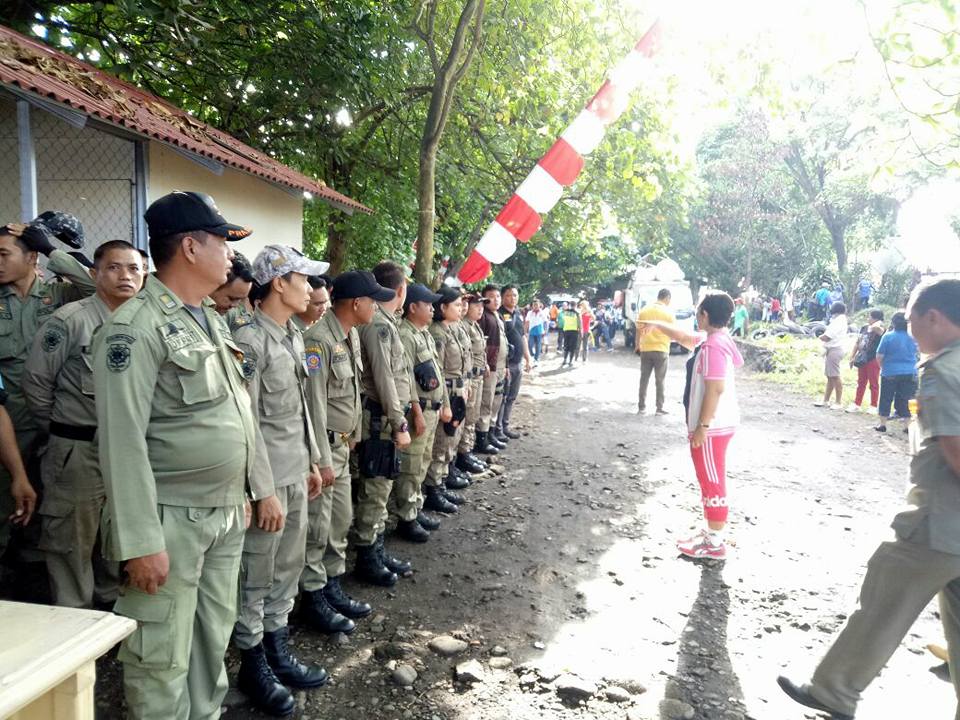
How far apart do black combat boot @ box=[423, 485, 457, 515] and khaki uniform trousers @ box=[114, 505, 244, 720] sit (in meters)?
3.08

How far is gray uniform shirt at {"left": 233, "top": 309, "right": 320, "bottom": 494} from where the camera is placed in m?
2.64

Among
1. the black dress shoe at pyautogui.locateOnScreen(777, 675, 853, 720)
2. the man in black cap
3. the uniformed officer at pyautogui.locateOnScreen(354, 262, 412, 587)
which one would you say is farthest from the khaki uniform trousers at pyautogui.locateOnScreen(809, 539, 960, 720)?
the uniformed officer at pyautogui.locateOnScreen(354, 262, 412, 587)

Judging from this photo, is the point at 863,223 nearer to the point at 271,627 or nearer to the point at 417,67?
the point at 417,67

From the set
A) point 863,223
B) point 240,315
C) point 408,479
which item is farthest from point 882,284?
point 240,315

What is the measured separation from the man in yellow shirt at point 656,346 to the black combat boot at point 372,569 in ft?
18.9

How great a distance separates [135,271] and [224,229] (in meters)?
1.29

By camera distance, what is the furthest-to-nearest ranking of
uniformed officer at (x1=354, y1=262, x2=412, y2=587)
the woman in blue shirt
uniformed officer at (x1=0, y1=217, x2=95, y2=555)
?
the woman in blue shirt < uniformed officer at (x1=354, y1=262, x2=412, y2=587) < uniformed officer at (x1=0, y1=217, x2=95, y2=555)

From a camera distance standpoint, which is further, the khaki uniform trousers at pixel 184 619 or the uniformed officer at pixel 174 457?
the khaki uniform trousers at pixel 184 619

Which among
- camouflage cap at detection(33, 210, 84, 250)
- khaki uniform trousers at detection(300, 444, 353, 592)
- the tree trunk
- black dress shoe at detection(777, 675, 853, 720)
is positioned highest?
the tree trunk

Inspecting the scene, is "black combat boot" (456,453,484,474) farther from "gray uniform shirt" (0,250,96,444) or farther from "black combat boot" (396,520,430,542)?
"gray uniform shirt" (0,250,96,444)

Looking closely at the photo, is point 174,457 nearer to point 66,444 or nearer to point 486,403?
point 66,444

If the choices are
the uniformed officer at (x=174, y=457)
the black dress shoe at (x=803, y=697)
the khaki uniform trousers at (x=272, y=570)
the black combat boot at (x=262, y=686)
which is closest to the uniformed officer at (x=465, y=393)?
the khaki uniform trousers at (x=272, y=570)

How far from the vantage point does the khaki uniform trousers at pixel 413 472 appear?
4402mm

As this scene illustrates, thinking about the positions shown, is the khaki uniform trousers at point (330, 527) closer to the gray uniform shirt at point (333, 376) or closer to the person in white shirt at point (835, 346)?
the gray uniform shirt at point (333, 376)
